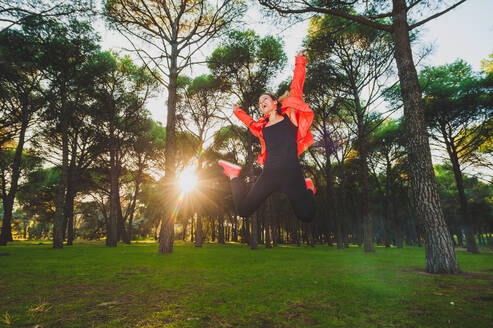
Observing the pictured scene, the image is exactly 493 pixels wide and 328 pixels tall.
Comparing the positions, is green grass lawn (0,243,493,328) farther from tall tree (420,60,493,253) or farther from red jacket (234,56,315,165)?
tall tree (420,60,493,253)

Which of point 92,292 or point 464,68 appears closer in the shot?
point 92,292

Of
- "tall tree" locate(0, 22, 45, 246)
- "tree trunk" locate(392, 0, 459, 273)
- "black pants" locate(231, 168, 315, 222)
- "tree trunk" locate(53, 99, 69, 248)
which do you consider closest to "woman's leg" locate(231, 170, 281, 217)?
"black pants" locate(231, 168, 315, 222)

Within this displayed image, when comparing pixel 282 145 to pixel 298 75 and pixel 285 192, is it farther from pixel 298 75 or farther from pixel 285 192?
pixel 298 75

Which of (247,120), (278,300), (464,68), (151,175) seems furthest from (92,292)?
(151,175)

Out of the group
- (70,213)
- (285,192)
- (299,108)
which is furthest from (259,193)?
(70,213)

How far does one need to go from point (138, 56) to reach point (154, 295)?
40.6ft

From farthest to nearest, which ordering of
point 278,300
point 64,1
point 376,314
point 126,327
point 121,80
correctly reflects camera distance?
point 121,80 → point 64,1 → point 278,300 → point 376,314 → point 126,327

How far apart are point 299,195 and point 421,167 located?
595cm

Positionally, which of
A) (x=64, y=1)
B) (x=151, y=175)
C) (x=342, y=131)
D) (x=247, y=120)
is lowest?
(x=247, y=120)

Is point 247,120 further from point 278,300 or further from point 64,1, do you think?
point 64,1

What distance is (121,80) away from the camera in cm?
2122

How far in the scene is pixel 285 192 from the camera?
9.37 ft

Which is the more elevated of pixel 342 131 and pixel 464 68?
pixel 464 68

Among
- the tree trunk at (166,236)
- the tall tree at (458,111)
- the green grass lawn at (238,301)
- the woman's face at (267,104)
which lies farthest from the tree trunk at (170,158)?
the tall tree at (458,111)
